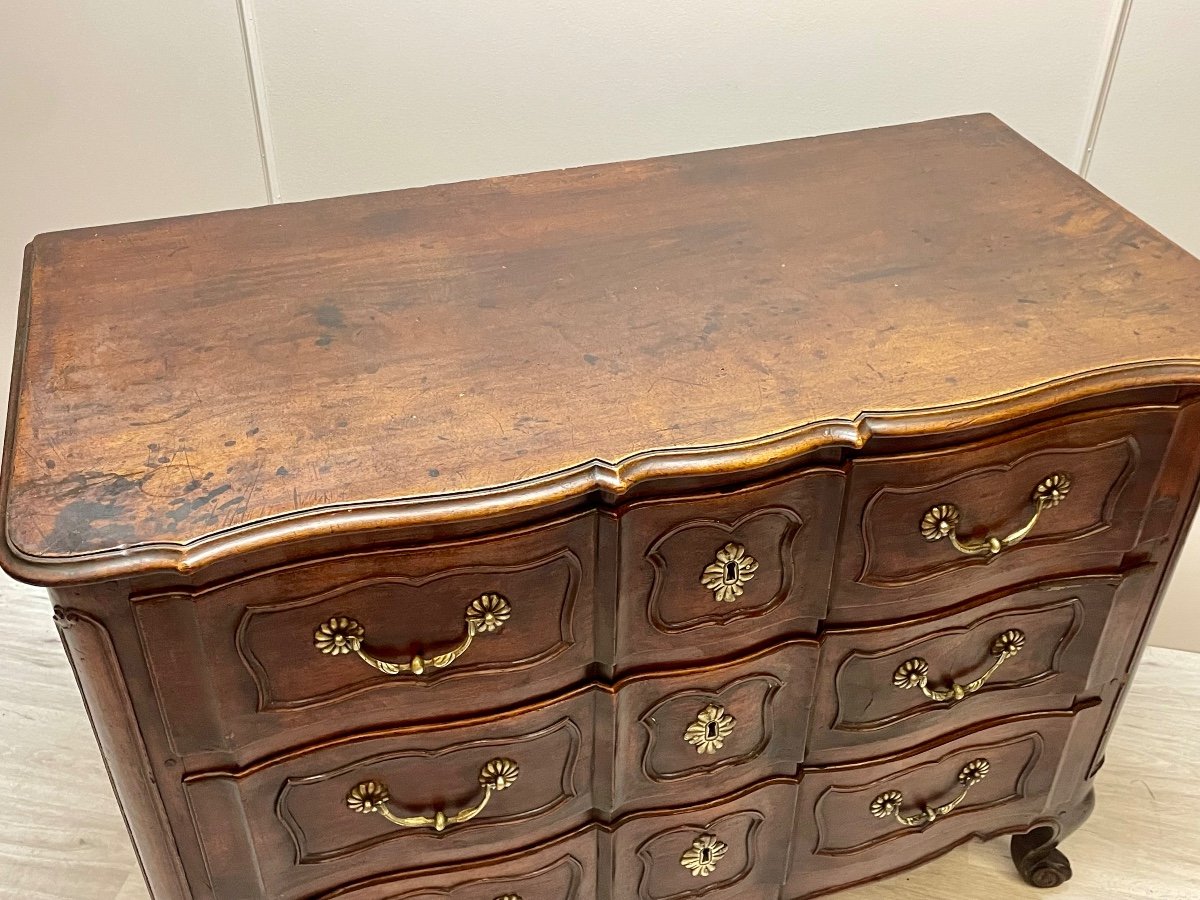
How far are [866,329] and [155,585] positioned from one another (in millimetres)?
637

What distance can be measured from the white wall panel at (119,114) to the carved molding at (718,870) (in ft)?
3.30

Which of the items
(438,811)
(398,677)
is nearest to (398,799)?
(438,811)

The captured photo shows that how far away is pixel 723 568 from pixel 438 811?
0.36m

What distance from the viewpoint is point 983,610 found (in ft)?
3.64

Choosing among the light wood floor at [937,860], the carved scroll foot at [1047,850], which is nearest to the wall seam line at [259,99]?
the light wood floor at [937,860]

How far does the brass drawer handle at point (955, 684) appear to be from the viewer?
1120mm

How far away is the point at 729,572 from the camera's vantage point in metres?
0.96

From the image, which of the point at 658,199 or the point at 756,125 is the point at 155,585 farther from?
the point at 756,125

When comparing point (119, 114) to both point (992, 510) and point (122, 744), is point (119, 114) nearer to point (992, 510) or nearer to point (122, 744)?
point (122, 744)

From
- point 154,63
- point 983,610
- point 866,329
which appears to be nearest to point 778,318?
point 866,329

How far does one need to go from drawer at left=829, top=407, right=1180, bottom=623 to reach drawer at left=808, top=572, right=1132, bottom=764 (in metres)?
0.03

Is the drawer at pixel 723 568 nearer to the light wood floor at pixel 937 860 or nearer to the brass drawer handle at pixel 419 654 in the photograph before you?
the brass drawer handle at pixel 419 654

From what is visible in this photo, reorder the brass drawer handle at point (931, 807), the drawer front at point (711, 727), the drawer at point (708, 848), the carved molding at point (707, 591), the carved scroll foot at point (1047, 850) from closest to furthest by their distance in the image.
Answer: the carved molding at point (707, 591) < the drawer front at point (711, 727) < the drawer at point (708, 848) < the brass drawer handle at point (931, 807) < the carved scroll foot at point (1047, 850)

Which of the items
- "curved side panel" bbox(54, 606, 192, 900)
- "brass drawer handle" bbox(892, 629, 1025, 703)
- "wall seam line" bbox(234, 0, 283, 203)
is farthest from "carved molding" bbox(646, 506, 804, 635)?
"wall seam line" bbox(234, 0, 283, 203)
